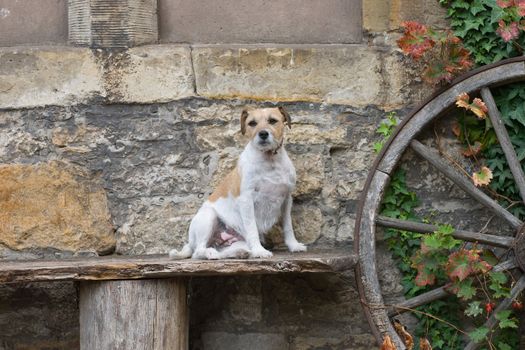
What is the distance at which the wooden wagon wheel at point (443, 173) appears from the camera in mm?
4977

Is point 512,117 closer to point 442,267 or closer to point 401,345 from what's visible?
point 442,267

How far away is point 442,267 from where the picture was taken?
502cm

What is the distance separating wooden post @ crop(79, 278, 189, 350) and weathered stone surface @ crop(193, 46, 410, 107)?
3.80 ft

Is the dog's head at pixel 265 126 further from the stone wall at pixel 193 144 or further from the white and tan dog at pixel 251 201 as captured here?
the stone wall at pixel 193 144

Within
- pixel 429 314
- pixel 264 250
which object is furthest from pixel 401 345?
pixel 264 250

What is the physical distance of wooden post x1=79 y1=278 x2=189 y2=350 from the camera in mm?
4594

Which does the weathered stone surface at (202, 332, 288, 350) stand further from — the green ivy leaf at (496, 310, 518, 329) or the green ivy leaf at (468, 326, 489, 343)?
the green ivy leaf at (496, 310, 518, 329)

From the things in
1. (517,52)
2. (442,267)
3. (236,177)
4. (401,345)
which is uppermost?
(517,52)

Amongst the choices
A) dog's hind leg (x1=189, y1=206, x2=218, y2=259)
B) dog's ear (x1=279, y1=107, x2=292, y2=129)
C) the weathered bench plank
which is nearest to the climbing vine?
dog's ear (x1=279, y1=107, x2=292, y2=129)

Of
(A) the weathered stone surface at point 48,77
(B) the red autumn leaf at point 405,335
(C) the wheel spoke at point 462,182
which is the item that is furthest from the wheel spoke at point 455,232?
(A) the weathered stone surface at point 48,77

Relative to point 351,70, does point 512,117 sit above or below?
below

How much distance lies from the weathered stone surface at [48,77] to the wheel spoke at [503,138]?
1961 millimetres

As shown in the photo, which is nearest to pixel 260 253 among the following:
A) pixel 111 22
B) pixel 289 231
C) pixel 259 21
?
pixel 289 231

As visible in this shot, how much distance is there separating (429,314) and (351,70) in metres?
1.30
